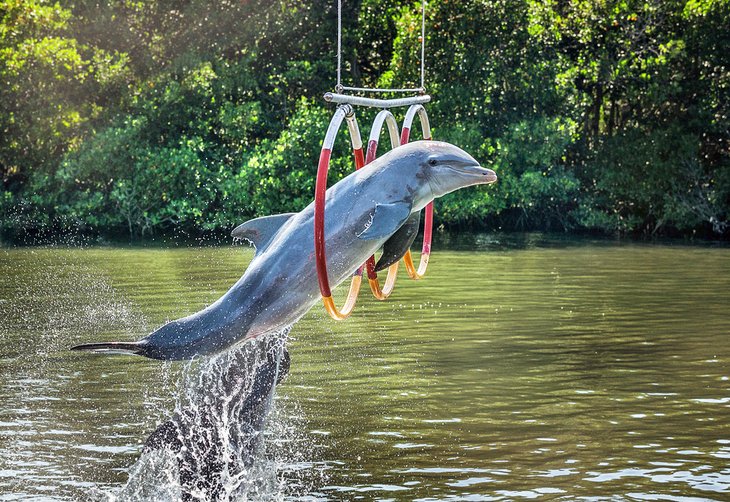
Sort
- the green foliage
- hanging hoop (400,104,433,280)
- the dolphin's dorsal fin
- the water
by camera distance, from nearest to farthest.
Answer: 1. the dolphin's dorsal fin
2. hanging hoop (400,104,433,280)
3. the water
4. the green foliage

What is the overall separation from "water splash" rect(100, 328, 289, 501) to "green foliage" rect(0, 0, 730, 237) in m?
31.8

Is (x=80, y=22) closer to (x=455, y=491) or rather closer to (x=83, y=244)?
(x=83, y=244)

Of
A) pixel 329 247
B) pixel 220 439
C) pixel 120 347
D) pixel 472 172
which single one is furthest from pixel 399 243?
pixel 220 439

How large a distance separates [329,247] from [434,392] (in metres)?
6.93

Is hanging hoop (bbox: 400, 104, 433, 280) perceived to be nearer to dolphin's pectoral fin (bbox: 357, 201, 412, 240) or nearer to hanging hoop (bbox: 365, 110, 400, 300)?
hanging hoop (bbox: 365, 110, 400, 300)

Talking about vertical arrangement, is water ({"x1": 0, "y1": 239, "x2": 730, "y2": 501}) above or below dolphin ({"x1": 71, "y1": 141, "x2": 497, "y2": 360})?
below

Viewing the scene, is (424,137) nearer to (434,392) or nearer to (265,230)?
(265,230)

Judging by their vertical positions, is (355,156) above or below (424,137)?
below

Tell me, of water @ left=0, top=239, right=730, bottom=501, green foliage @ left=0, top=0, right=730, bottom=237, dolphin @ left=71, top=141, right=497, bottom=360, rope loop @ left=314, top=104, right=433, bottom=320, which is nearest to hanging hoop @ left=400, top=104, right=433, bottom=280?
rope loop @ left=314, top=104, right=433, bottom=320

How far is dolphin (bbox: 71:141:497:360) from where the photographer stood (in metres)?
10.2

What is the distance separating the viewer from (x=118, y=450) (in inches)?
554

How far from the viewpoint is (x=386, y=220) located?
32.8 ft

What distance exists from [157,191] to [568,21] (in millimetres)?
15878

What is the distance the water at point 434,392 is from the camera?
42.4 feet
